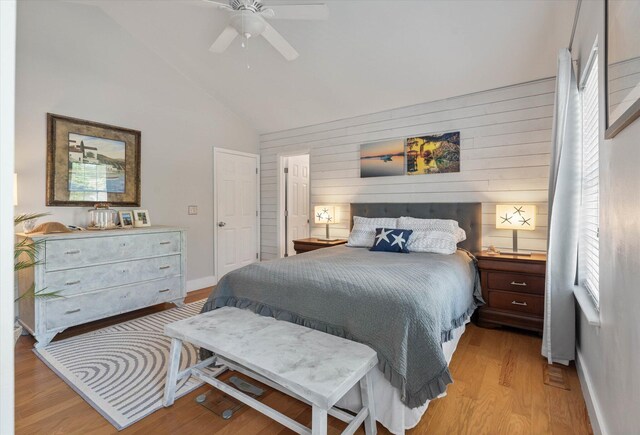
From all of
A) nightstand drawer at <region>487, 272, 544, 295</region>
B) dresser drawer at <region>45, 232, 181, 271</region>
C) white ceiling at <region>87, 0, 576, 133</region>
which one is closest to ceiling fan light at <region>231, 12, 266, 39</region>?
white ceiling at <region>87, 0, 576, 133</region>

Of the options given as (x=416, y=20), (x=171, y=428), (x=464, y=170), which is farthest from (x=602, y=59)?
(x=171, y=428)

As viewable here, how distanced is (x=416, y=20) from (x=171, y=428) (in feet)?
11.3

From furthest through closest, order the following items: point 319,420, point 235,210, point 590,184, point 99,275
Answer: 1. point 235,210
2. point 99,275
3. point 590,184
4. point 319,420

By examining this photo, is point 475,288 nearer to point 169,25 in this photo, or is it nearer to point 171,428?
point 171,428

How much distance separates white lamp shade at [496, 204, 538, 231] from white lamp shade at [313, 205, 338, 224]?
A: 2.00 m

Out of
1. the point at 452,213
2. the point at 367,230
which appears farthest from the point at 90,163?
the point at 452,213

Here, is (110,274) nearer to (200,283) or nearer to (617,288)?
(200,283)

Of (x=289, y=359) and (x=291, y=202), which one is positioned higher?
(x=291, y=202)

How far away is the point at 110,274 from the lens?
9.87ft

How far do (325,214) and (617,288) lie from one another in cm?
333

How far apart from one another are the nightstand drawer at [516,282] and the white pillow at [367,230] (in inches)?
44.0

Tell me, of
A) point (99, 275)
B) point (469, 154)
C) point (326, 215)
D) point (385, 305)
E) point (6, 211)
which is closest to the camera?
point (6, 211)

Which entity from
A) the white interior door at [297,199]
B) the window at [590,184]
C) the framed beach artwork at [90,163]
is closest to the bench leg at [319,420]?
the window at [590,184]

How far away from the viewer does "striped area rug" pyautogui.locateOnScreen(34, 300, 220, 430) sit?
186 cm
